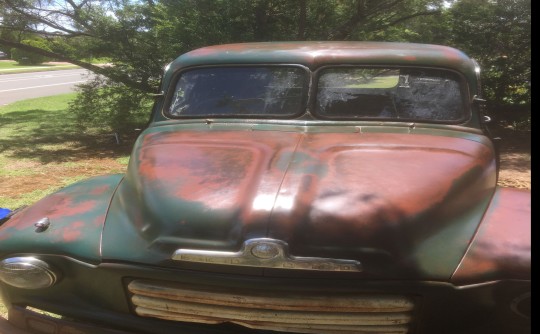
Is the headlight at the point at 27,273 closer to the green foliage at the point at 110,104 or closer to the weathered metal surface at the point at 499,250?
the weathered metal surface at the point at 499,250

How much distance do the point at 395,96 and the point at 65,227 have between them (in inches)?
78.4

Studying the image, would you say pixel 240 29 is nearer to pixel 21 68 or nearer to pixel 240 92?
pixel 240 92

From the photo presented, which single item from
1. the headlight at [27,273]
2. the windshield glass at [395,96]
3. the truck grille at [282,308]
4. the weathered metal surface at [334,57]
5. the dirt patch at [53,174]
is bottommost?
the dirt patch at [53,174]

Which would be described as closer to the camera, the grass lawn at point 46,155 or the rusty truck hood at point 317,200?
the rusty truck hood at point 317,200

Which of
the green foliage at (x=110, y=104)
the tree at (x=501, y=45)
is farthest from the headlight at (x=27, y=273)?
the tree at (x=501, y=45)

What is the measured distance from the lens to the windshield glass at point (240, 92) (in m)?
2.87

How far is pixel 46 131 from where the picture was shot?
10.6 m

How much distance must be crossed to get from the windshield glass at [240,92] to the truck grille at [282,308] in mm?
1281

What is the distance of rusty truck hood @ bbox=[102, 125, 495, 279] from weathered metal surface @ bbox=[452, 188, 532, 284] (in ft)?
0.14

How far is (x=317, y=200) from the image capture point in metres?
1.88

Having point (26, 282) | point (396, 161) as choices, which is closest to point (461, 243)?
point (396, 161)

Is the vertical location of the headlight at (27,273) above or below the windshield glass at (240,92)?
below

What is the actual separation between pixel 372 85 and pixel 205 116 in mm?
1099

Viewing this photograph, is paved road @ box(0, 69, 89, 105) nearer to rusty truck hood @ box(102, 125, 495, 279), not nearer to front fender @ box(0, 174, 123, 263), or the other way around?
front fender @ box(0, 174, 123, 263)
